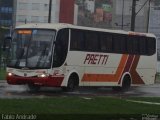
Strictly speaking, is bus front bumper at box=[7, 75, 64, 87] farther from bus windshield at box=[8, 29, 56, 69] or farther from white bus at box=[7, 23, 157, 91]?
bus windshield at box=[8, 29, 56, 69]

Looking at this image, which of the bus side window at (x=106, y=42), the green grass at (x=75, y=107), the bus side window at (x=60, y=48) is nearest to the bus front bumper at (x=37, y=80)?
the bus side window at (x=60, y=48)

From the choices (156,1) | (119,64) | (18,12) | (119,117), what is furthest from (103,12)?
(119,117)

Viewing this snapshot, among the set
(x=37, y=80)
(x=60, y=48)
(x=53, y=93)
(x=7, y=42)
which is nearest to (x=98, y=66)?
(x=60, y=48)

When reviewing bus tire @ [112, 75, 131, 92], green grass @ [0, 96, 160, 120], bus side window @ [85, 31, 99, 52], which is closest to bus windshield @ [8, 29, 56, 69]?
bus side window @ [85, 31, 99, 52]

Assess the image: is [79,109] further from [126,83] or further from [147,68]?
[147,68]

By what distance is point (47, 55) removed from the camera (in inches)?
1013

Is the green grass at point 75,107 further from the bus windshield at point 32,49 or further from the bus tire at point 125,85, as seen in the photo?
the bus tire at point 125,85

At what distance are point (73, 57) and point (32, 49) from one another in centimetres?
218

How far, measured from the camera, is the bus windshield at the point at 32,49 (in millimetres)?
25672

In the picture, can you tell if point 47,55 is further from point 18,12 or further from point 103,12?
point 103,12

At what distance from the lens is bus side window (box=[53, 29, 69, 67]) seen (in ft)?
85.1

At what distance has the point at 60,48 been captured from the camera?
26156 millimetres

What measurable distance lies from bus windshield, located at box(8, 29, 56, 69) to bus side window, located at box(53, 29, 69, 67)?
0.27 meters

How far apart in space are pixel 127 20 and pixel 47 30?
66.3m
